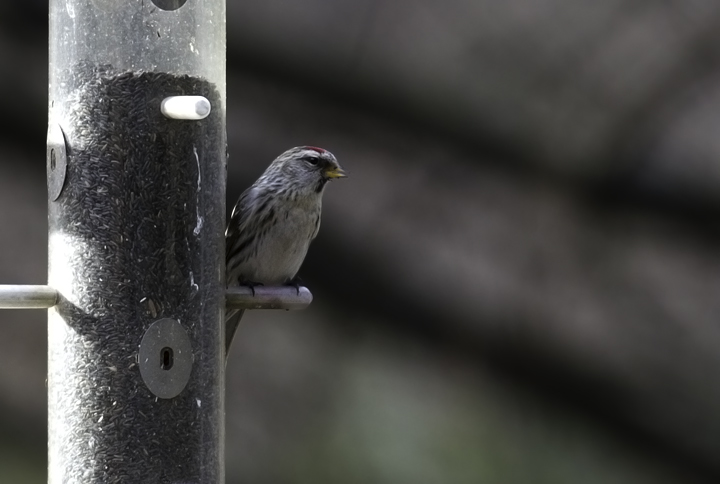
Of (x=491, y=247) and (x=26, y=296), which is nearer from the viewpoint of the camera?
(x=26, y=296)

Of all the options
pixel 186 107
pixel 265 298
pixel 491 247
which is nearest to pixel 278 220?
pixel 265 298

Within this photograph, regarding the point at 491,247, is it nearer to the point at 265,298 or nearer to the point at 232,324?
the point at 232,324

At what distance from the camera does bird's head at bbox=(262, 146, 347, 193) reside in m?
3.62

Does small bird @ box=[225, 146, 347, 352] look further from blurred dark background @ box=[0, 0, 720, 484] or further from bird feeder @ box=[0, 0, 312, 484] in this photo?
blurred dark background @ box=[0, 0, 720, 484]

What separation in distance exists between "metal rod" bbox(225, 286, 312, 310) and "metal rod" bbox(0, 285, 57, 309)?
0.48 meters

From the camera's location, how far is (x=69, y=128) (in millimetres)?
2635

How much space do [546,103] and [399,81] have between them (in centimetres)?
77

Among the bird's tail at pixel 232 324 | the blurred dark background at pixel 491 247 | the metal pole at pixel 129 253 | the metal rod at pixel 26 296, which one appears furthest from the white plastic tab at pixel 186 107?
the blurred dark background at pixel 491 247

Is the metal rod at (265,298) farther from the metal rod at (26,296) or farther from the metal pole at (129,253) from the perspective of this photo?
the metal rod at (26,296)

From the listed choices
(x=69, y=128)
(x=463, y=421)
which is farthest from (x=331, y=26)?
(x=69, y=128)

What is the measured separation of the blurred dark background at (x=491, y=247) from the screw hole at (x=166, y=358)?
9.42 feet

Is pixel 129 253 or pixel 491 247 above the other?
pixel 129 253

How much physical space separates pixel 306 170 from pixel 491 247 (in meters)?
2.32

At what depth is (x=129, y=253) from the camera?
8.46 feet
